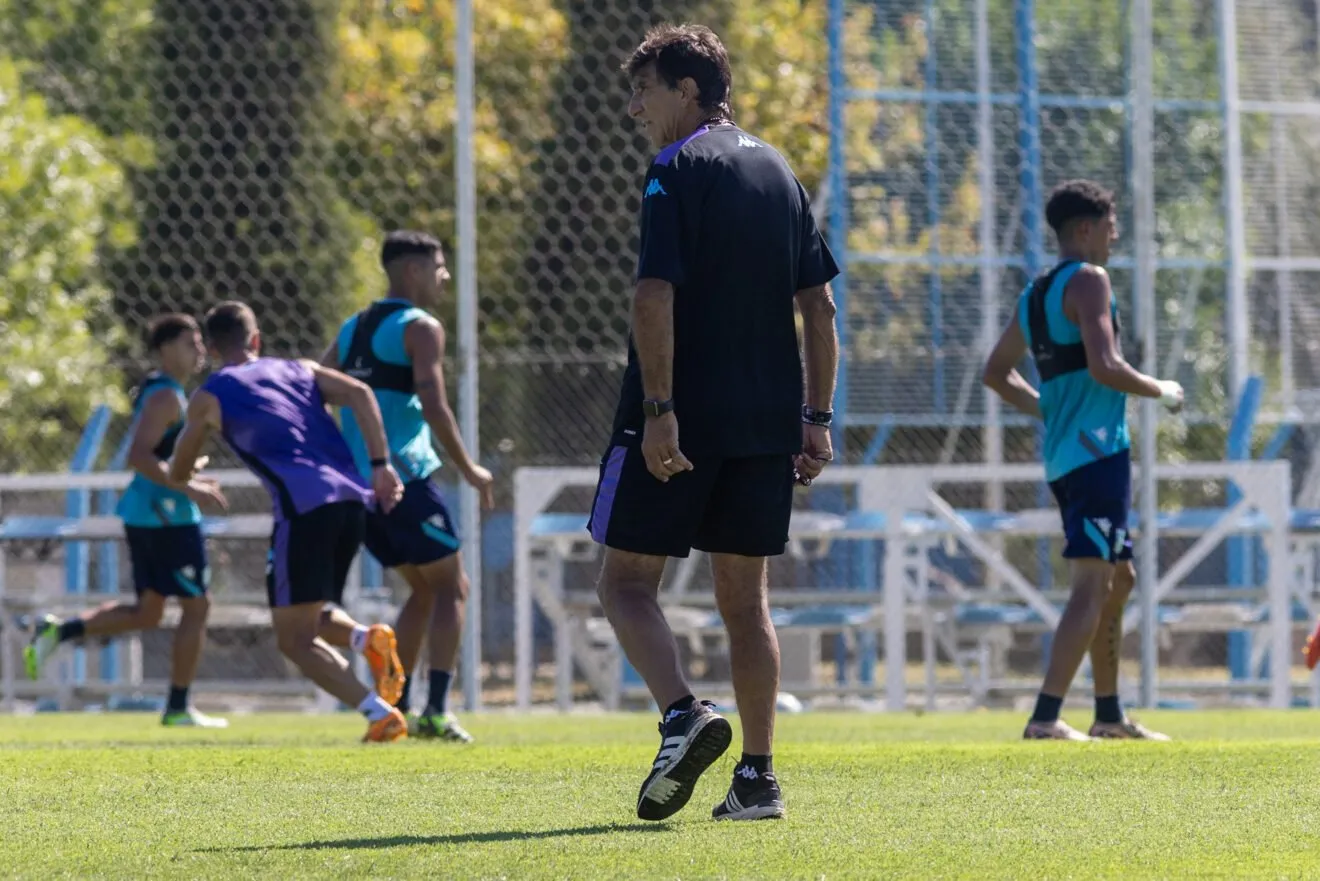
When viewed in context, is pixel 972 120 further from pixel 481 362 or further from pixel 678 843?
pixel 678 843

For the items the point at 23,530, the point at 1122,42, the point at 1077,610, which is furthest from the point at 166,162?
the point at 1077,610

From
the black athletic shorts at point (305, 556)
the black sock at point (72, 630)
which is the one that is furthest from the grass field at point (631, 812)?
the black sock at point (72, 630)

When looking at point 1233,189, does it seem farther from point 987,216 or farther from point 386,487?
point 386,487

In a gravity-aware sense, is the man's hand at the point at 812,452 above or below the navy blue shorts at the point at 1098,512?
above

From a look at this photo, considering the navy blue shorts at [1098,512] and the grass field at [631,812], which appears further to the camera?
the navy blue shorts at [1098,512]

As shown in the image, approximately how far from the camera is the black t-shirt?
17.2 feet

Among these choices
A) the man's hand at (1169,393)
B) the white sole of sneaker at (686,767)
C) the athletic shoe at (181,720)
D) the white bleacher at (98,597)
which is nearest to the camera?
the white sole of sneaker at (686,767)

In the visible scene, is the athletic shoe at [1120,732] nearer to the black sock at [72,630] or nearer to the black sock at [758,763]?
the black sock at [758,763]

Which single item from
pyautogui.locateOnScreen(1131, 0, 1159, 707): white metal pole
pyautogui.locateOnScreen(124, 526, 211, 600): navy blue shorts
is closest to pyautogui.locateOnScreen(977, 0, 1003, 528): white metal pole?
pyautogui.locateOnScreen(1131, 0, 1159, 707): white metal pole

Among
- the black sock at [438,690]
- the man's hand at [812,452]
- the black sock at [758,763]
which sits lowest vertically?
the black sock at [438,690]

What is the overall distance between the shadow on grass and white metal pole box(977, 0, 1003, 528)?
9163mm

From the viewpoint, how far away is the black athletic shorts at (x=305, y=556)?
853cm

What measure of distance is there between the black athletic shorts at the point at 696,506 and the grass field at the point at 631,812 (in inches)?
26.1

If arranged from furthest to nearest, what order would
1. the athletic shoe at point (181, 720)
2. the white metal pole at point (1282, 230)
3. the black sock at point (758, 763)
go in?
the white metal pole at point (1282, 230)
the athletic shoe at point (181, 720)
the black sock at point (758, 763)
